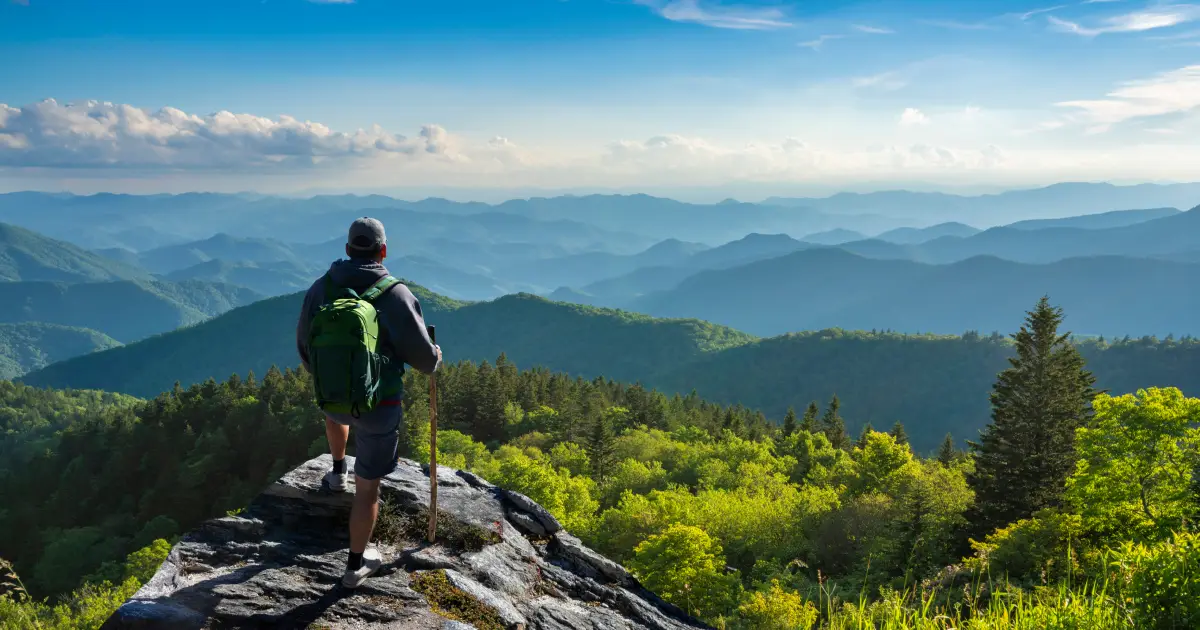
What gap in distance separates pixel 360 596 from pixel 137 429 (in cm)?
11513

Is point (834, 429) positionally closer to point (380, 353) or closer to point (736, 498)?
point (736, 498)

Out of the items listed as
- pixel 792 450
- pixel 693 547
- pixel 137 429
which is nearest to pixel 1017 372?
pixel 693 547

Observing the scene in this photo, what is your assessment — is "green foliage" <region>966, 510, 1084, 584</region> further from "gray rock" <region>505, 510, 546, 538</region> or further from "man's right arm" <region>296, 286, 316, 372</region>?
"man's right arm" <region>296, 286, 316, 372</region>

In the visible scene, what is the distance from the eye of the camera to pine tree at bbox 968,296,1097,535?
93.4 feet

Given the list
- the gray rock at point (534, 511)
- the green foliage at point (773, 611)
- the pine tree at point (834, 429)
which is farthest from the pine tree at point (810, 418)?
the gray rock at point (534, 511)

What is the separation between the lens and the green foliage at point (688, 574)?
2639 cm

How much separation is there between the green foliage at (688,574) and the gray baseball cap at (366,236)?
22.8 metres

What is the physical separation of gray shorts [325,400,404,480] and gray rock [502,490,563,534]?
337cm

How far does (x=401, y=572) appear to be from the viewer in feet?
25.4

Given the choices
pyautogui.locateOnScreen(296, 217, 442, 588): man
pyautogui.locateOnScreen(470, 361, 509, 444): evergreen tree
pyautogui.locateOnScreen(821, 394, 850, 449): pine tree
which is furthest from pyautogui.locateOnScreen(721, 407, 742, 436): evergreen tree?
pyautogui.locateOnScreen(296, 217, 442, 588): man

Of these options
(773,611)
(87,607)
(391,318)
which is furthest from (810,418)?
(391,318)

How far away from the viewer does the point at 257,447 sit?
8225 centimetres

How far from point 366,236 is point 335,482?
146 inches

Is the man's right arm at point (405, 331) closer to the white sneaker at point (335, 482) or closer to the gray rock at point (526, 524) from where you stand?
the white sneaker at point (335, 482)
